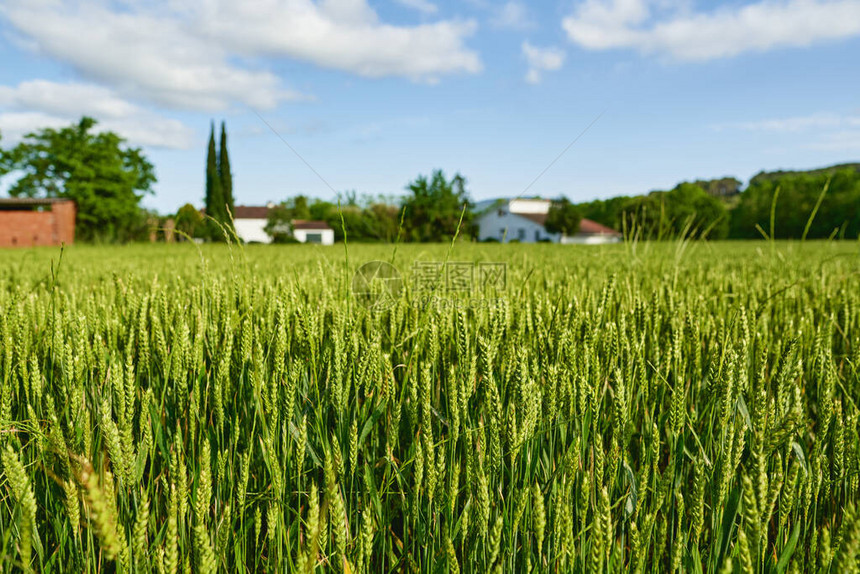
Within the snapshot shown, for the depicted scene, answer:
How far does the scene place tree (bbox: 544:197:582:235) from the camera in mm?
56594

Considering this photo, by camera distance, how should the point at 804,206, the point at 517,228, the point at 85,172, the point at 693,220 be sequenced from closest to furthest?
the point at 693,220 → the point at 85,172 → the point at 804,206 → the point at 517,228

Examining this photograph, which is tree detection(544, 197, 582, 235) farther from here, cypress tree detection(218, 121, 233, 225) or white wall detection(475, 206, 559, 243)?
cypress tree detection(218, 121, 233, 225)

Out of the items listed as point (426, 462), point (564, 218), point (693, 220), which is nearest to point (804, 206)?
point (564, 218)

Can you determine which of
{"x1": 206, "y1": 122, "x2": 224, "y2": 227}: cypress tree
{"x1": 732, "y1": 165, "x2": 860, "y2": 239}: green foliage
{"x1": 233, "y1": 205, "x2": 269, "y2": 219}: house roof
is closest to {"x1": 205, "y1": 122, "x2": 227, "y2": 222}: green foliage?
{"x1": 206, "y1": 122, "x2": 224, "y2": 227}: cypress tree

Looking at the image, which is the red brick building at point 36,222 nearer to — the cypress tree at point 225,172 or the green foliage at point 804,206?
the cypress tree at point 225,172

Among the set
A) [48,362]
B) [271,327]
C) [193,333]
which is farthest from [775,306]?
[48,362]

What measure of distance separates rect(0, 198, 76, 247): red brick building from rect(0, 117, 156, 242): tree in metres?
2.42

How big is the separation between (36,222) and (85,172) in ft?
31.7

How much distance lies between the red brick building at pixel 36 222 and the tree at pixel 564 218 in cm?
4565

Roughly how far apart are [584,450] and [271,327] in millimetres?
869

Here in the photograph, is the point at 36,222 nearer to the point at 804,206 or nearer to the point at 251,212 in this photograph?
the point at 251,212

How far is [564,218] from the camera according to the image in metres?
57.0

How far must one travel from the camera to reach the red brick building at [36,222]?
99.8 feet

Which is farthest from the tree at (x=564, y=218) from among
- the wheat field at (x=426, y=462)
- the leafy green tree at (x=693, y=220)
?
the wheat field at (x=426, y=462)
